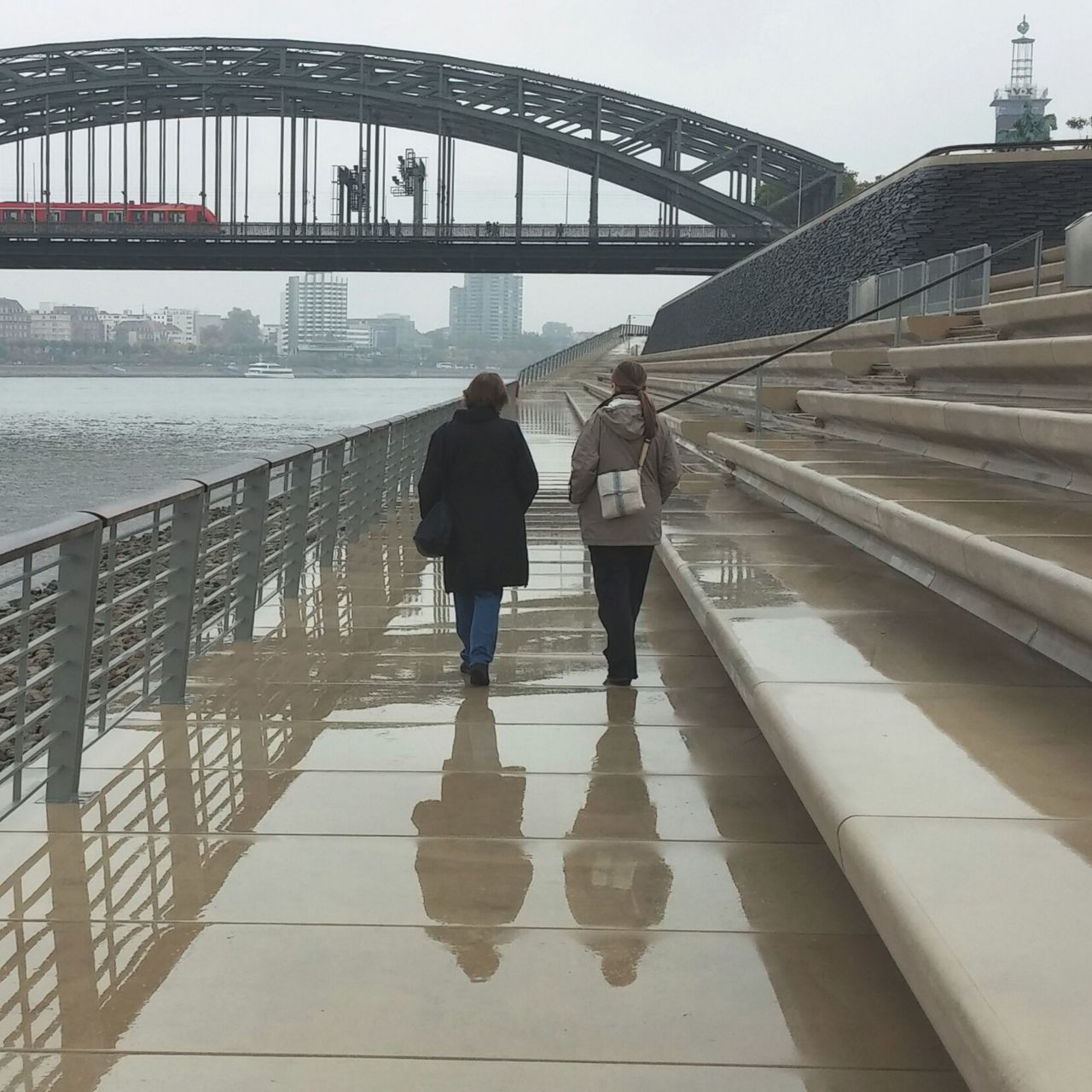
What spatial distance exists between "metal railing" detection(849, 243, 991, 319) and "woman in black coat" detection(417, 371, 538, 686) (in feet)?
23.1

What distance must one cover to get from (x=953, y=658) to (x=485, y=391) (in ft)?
8.55

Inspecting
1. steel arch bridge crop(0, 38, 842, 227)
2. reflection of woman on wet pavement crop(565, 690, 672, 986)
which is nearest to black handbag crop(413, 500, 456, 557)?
reflection of woman on wet pavement crop(565, 690, 672, 986)

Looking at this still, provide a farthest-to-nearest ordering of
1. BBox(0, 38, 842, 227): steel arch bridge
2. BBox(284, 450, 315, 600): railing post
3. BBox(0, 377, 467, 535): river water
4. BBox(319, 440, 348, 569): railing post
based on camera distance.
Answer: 1. BBox(0, 38, 842, 227): steel arch bridge
2. BBox(0, 377, 467, 535): river water
3. BBox(319, 440, 348, 569): railing post
4. BBox(284, 450, 315, 600): railing post

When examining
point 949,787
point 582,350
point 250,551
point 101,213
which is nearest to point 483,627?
point 250,551

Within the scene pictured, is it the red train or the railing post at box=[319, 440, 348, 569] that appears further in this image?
the red train

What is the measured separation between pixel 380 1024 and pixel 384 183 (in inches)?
3116

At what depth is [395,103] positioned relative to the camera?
82.2 meters

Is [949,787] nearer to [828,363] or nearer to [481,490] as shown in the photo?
[481,490]

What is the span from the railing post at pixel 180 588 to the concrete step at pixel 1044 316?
206 inches

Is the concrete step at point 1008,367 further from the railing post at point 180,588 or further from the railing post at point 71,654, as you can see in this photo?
the railing post at point 71,654

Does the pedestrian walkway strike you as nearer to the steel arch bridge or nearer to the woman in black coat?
the woman in black coat

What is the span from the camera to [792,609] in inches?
243

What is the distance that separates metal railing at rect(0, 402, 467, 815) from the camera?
4.69 meters

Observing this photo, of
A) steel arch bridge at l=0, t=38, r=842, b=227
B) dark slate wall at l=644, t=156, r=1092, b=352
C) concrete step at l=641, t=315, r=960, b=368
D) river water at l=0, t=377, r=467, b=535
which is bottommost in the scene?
river water at l=0, t=377, r=467, b=535
